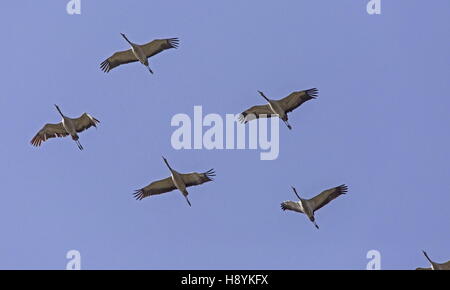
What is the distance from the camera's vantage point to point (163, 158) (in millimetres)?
43000

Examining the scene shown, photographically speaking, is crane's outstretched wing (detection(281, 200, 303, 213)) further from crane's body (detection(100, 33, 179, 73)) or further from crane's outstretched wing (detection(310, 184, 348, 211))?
crane's body (detection(100, 33, 179, 73))

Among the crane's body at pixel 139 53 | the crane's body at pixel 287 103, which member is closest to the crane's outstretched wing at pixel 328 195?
the crane's body at pixel 287 103

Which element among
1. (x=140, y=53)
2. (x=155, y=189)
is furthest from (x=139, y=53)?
(x=155, y=189)

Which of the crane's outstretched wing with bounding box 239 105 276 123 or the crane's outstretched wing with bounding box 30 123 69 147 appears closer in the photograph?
the crane's outstretched wing with bounding box 239 105 276 123

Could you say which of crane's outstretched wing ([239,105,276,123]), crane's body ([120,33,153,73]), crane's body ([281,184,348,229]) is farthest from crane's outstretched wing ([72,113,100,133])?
crane's body ([281,184,348,229])

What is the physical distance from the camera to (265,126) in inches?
1817

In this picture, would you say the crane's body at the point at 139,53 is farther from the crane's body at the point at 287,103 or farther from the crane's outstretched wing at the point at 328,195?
the crane's outstretched wing at the point at 328,195

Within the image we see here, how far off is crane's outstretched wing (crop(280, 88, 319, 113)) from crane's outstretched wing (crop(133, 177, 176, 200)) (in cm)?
462

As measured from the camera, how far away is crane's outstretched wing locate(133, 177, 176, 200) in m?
43.3

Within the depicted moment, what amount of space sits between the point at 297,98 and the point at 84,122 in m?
7.18
